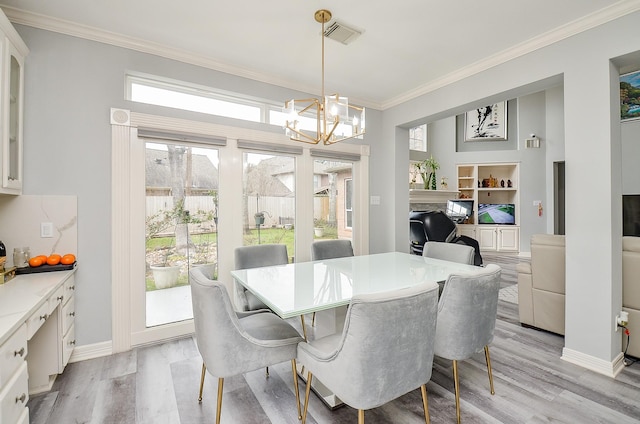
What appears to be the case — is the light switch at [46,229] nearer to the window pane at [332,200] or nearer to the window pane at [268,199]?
the window pane at [268,199]

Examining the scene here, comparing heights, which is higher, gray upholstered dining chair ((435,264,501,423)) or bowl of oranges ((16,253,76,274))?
bowl of oranges ((16,253,76,274))

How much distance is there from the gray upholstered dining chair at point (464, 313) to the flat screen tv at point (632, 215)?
4350mm

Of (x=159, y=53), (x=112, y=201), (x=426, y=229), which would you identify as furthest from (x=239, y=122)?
(x=426, y=229)

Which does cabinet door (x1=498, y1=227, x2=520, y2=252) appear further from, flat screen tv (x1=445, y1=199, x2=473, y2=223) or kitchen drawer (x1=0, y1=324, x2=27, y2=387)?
kitchen drawer (x1=0, y1=324, x2=27, y2=387)

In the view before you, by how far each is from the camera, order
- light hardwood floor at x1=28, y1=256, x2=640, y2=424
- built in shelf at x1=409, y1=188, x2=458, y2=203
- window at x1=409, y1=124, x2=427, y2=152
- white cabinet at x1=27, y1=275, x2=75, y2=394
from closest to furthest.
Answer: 1. light hardwood floor at x1=28, y1=256, x2=640, y2=424
2. white cabinet at x1=27, y1=275, x2=75, y2=394
3. built in shelf at x1=409, y1=188, x2=458, y2=203
4. window at x1=409, y1=124, x2=427, y2=152

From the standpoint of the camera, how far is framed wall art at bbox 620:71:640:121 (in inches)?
185

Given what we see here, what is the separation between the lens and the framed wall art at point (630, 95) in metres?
4.71

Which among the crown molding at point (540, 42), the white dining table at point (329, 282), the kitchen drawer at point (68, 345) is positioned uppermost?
the crown molding at point (540, 42)

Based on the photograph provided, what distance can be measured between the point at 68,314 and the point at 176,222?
3.56 feet

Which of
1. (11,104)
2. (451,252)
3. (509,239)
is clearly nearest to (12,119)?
(11,104)

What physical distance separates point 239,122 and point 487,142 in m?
6.89

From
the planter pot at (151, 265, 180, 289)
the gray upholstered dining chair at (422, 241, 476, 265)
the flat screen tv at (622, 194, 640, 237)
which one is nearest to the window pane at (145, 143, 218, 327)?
the planter pot at (151, 265, 180, 289)

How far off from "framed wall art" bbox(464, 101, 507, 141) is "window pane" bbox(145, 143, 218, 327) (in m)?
6.97

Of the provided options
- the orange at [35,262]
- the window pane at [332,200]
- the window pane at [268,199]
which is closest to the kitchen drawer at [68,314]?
the orange at [35,262]
